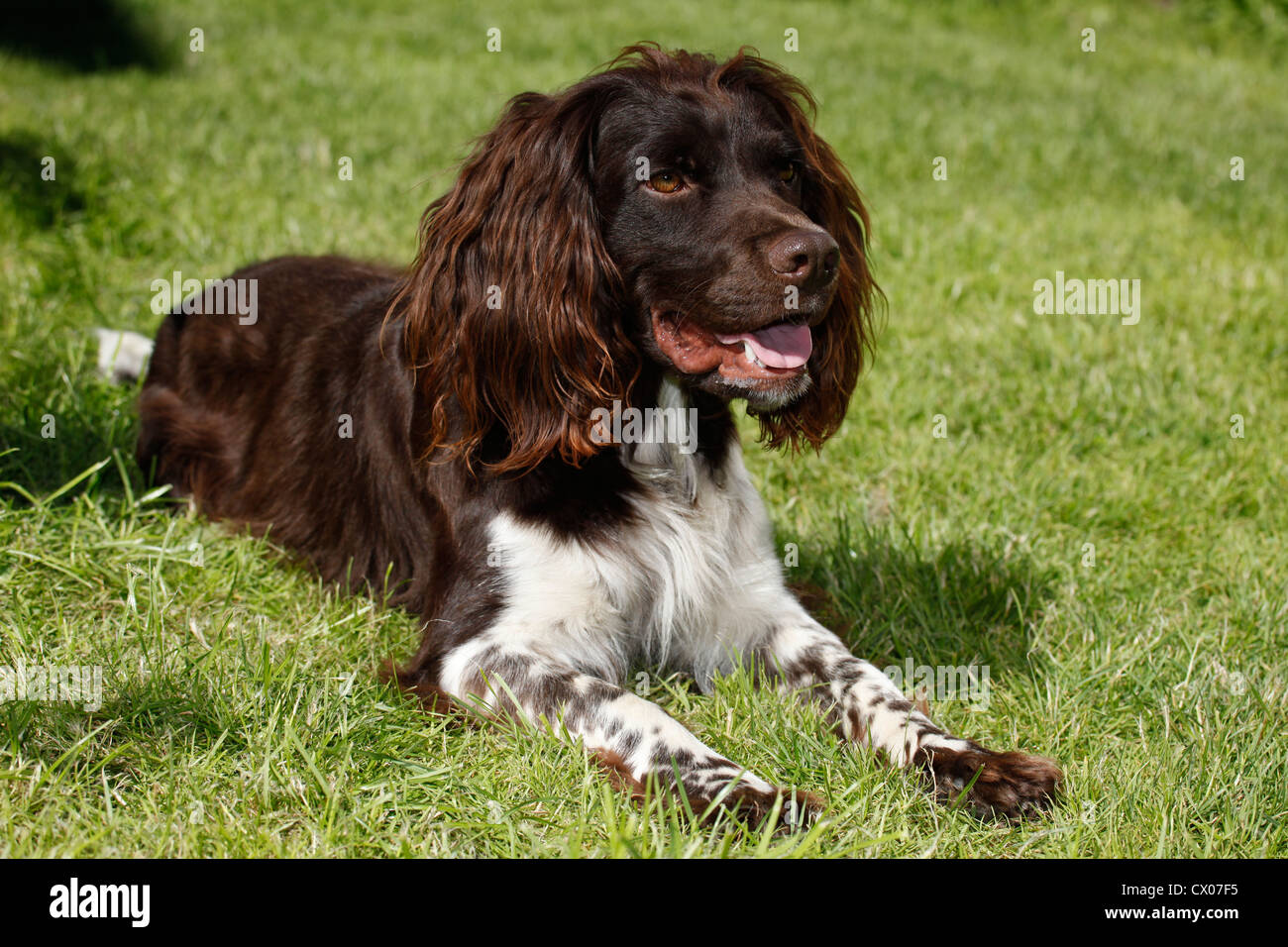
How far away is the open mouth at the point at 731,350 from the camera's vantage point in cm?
276

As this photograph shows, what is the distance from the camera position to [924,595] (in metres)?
3.46

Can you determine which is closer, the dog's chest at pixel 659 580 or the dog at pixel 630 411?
the dog at pixel 630 411

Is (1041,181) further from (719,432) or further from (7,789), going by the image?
(7,789)

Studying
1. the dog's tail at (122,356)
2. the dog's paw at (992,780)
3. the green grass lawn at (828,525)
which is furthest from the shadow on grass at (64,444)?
the dog's paw at (992,780)

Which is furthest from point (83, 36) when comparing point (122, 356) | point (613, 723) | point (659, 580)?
point (613, 723)

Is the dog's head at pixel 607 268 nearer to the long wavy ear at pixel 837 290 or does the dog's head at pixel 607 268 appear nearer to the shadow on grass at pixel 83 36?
the long wavy ear at pixel 837 290

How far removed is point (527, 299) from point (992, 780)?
55.8 inches

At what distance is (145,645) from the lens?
2.78m

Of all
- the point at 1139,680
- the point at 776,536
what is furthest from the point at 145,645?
the point at 1139,680

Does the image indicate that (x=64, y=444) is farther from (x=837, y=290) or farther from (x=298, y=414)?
(x=837, y=290)

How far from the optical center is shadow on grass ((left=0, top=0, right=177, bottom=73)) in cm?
912

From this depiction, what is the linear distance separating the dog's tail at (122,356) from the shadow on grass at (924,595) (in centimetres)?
257
